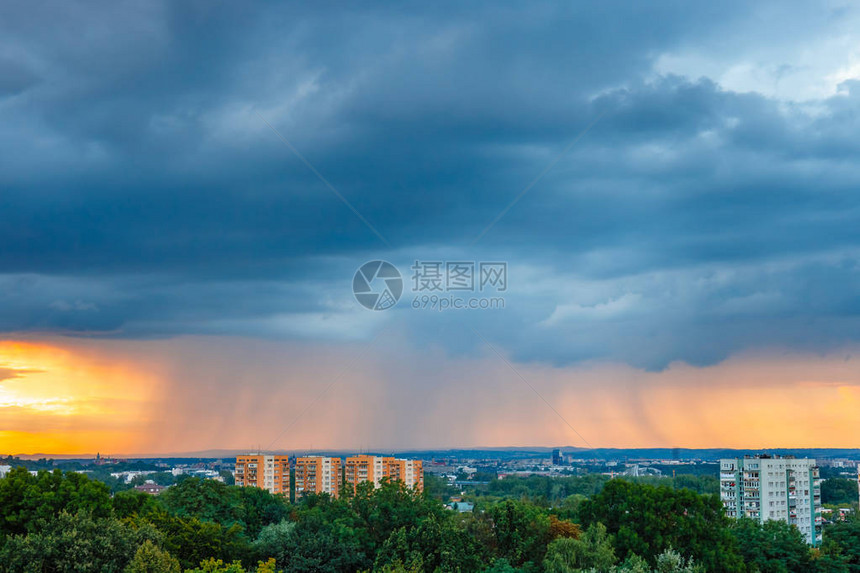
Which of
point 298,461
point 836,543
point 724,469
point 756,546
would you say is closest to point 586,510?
point 756,546

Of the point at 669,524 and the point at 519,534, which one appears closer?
the point at 519,534

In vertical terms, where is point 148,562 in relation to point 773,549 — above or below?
above

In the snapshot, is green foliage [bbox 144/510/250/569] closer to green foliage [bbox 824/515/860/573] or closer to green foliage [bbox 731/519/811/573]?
green foliage [bbox 731/519/811/573]

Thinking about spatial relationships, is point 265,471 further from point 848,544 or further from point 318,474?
point 848,544

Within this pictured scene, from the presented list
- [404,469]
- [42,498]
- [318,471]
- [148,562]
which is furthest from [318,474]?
[148,562]

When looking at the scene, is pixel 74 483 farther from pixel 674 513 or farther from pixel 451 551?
pixel 674 513

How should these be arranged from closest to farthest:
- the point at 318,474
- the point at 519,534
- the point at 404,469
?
the point at 519,534
the point at 404,469
the point at 318,474

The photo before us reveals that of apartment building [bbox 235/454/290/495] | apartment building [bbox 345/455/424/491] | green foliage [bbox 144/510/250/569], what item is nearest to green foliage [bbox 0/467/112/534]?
green foliage [bbox 144/510/250/569]
